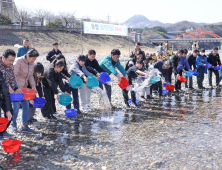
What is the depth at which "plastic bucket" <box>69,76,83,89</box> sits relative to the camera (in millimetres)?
6183

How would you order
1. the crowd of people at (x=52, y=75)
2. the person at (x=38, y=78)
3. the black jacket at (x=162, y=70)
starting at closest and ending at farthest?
the crowd of people at (x=52, y=75) < the person at (x=38, y=78) < the black jacket at (x=162, y=70)

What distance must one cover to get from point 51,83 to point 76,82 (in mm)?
801

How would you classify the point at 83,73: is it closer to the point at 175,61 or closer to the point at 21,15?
the point at 175,61

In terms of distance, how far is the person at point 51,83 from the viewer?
5.56 m

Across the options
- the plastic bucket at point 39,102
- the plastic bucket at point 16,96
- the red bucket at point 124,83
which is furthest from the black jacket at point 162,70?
the plastic bucket at point 16,96

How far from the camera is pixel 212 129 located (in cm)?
551

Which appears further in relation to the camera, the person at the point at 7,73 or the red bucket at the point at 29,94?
the red bucket at the point at 29,94

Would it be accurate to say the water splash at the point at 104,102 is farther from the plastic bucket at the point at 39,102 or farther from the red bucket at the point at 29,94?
the red bucket at the point at 29,94

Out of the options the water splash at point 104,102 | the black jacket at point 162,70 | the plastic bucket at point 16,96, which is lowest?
the water splash at point 104,102

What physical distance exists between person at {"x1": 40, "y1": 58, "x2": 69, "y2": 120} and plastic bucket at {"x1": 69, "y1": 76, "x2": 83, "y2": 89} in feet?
1.27

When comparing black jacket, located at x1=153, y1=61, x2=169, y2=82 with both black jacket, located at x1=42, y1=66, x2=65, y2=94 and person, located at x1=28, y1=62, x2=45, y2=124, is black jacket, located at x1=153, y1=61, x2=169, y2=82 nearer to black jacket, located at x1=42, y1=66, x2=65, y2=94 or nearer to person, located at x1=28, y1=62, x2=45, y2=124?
black jacket, located at x1=42, y1=66, x2=65, y2=94

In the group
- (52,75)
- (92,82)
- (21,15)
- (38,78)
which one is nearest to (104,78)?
(92,82)

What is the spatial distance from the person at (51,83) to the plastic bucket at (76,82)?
1.27ft

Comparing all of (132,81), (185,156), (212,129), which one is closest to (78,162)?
(185,156)
